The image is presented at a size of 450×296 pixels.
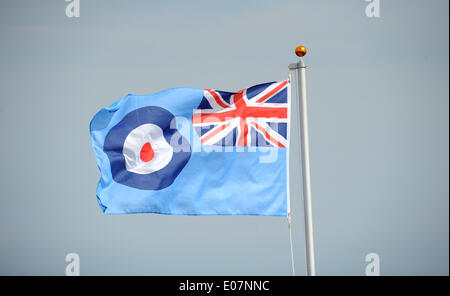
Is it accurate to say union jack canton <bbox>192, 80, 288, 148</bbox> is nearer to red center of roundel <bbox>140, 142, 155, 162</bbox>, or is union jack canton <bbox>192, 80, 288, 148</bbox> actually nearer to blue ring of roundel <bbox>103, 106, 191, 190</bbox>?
blue ring of roundel <bbox>103, 106, 191, 190</bbox>

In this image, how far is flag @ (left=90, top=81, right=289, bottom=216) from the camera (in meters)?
17.5

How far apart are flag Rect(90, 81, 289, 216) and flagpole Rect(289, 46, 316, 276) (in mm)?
1560

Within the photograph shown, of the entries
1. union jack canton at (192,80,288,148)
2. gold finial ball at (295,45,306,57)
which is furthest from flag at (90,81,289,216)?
gold finial ball at (295,45,306,57)

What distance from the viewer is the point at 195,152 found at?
18234mm

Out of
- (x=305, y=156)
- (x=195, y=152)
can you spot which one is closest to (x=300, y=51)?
(x=305, y=156)

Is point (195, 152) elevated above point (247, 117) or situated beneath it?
situated beneath

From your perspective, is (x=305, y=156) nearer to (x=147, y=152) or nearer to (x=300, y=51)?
(x=300, y=51)

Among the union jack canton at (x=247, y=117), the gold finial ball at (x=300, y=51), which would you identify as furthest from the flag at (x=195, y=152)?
the gold finial ball at (x=300, y=51)

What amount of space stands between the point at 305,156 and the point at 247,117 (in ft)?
9.21

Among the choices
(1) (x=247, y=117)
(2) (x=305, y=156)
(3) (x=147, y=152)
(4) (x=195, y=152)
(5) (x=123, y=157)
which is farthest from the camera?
(5) (x=123, y=157)

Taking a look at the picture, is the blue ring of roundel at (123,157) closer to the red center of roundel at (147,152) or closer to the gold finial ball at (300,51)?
the red center of roundel at (147,152)

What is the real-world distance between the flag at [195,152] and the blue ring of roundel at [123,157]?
1.0 inches

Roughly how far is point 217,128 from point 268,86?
68.9 inches
